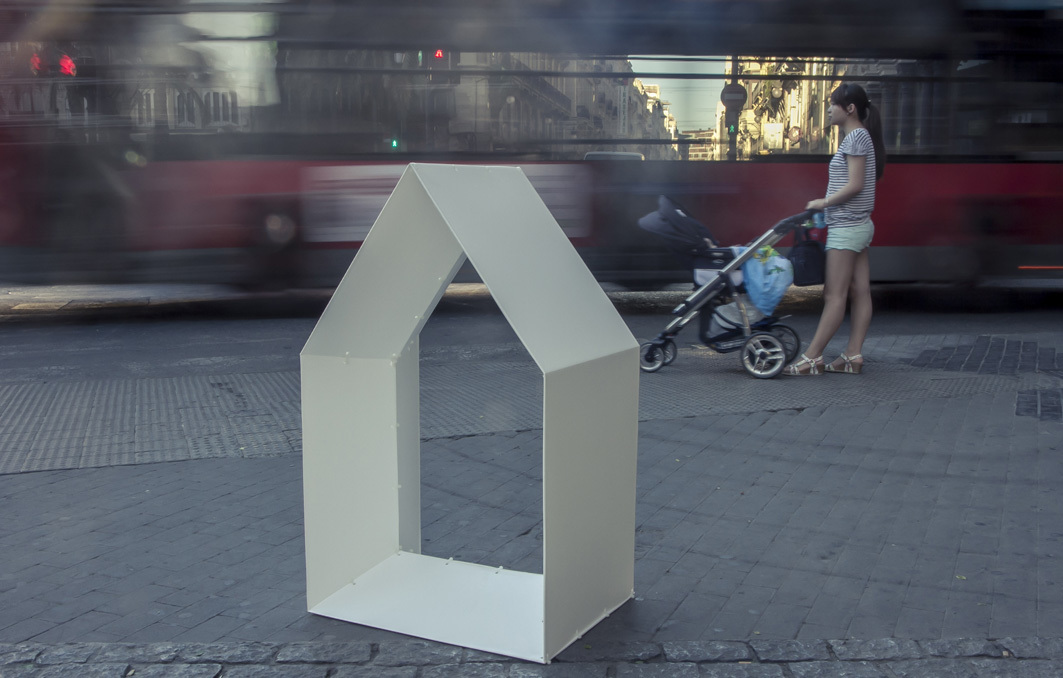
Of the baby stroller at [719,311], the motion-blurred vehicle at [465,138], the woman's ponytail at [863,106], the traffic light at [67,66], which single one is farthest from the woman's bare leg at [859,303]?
the traffic light at [67,66]

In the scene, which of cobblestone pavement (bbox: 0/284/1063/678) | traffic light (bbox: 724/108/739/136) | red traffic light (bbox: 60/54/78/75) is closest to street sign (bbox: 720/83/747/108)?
traffic light (bbox: 724/108/739/136)

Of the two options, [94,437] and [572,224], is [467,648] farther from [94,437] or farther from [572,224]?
[572,224]

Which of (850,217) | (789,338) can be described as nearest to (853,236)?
(850,217)

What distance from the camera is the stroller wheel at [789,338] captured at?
739 centimetres

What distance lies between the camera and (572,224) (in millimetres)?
11031

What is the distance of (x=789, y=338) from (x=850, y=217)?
96 cm

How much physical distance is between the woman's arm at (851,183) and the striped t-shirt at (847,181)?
0.04 metres

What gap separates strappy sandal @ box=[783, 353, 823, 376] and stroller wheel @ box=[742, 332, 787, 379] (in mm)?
161

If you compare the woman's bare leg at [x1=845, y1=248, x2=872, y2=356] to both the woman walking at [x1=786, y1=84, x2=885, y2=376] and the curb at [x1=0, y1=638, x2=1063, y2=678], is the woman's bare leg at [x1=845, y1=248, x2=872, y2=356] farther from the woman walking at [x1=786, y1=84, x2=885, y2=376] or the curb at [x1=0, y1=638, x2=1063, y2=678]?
the curb at [x1=0, y1=638, x2=1063, y2=678]

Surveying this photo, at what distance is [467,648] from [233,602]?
926 mm

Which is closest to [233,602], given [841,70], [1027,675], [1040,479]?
[1027,675]

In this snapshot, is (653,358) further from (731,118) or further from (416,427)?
(731,118)

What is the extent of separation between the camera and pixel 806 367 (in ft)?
24.5

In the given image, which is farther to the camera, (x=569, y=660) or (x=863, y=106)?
(x=863, y=106)
